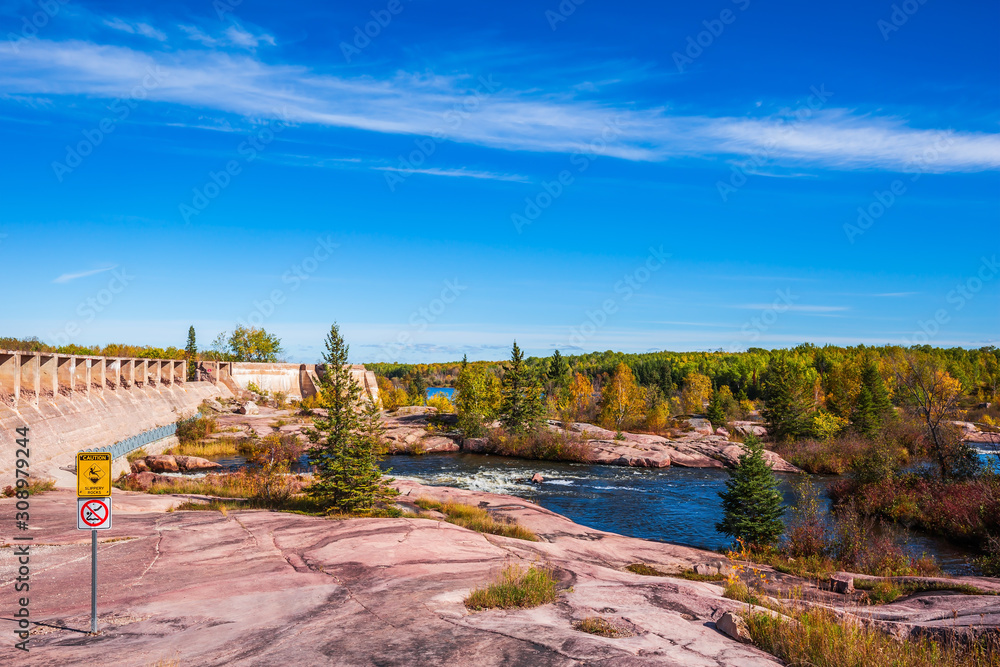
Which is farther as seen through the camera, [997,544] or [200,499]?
[200,499]

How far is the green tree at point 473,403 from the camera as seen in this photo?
60.6 m

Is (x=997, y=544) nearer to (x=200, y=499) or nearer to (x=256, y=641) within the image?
(x=256, y=641)

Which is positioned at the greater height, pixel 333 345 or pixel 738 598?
pixel 333 345

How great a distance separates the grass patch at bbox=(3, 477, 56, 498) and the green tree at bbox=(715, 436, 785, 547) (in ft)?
87.5

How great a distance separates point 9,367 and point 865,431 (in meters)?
65.8

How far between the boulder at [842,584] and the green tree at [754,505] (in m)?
6.01

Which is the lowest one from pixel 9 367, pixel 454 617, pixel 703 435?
pixel 703 435

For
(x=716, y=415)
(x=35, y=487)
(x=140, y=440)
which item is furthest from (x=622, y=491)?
(x=716, y=415)

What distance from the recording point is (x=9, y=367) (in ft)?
92.2

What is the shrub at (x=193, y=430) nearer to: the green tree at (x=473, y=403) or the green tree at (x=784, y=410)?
the green tree at (x=473, y=403)

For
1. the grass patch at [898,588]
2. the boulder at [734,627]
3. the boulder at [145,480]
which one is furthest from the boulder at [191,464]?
the grass patch at [898,588]

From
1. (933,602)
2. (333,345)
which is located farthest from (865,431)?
(333,345)

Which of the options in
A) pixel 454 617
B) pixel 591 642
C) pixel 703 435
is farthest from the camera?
pixel 703 435

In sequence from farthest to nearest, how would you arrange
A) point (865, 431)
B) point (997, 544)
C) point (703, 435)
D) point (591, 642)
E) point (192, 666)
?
point (703, 435) < point (865, 431) < point (997, 544) < point (591, 642) < point (192, 666)
